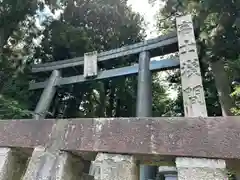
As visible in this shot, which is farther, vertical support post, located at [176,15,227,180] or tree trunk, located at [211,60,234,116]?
tree trunk, located at [211,60,234,116]

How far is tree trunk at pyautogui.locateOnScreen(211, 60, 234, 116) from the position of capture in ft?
17.7

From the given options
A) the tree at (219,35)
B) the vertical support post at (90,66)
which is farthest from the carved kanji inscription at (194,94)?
the vertical support post at (90,66)

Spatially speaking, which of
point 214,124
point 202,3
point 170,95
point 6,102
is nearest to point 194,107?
point 202,3

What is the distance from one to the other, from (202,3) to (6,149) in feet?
17.2

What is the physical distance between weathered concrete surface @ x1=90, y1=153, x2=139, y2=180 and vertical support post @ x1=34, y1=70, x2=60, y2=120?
5707 millimetres

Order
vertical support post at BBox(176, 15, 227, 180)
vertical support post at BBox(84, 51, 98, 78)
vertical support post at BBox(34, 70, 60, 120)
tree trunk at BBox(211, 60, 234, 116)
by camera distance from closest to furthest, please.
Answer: vertical support post at BBox(176, 15, 227, 180) → tree trunk at BBox(211, 60, 234, 116) → vertical support post at BBox(34, 70, 60, 120) → vertical support post at BBox(84, 51, 98, 78)

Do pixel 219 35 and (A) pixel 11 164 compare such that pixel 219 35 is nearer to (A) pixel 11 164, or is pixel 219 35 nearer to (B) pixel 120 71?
(B) pixel 120 71

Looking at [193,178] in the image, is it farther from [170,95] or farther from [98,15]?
[170,95]

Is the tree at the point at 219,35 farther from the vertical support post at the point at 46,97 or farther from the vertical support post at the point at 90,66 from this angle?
the vertical support post at the point at 46,97

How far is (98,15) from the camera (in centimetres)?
850

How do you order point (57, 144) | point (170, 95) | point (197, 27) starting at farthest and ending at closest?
point (170, 95)
point (197, 27)
point (57, 144)

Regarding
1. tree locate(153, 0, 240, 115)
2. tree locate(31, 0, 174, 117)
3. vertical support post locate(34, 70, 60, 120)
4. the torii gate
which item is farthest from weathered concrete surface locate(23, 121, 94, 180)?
tree locate(31, 0, 174, 117)

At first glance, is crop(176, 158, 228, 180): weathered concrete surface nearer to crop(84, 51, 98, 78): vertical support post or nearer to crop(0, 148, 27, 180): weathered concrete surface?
crop(0, 148, 27, 180): weathered concrete surface

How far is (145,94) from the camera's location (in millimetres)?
5668
